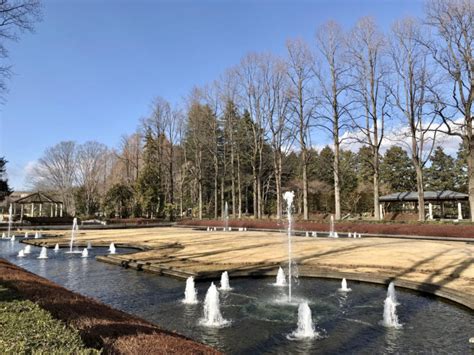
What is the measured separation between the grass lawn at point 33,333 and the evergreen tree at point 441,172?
197 feet

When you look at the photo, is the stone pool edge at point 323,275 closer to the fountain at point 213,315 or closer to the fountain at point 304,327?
the fountain at point 304,327

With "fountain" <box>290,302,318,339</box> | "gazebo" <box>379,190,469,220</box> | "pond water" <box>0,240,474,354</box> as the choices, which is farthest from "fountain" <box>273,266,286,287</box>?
"gazebo" <box>379,190,469,220</box>

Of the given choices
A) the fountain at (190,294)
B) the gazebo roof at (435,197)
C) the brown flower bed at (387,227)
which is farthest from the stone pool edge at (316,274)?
the gazebo roof at (435,197)

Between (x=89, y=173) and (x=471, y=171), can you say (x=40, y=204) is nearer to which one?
(x=89, y=173)

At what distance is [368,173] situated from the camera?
63.1 meters

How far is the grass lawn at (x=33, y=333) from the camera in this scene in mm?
3564

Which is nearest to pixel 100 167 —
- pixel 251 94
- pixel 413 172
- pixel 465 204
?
pixel 251 94

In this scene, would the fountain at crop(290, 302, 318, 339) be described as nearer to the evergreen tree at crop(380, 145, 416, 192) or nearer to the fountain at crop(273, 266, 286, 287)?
the fountain at crop(273, 266, 286, 287)

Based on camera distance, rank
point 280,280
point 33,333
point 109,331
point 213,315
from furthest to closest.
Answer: point 280,280
point 213,315
point 109,331
point 33,333

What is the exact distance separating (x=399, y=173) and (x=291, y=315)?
56.2 m

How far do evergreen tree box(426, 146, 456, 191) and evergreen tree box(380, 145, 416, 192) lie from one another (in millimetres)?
2480

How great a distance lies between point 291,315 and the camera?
877cm

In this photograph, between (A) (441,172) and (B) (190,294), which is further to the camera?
(A) (441,172)

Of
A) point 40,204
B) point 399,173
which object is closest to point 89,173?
point 40,204
